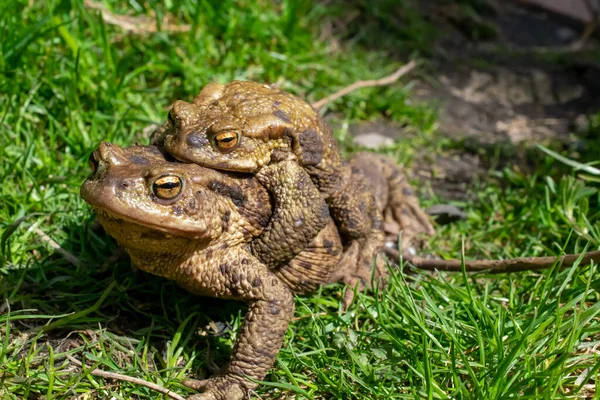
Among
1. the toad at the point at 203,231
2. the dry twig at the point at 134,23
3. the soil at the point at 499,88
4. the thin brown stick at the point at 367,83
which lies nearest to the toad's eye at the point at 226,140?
the toad at the point at 203,231

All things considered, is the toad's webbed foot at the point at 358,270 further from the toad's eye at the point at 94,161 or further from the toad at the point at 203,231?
the toad's eye at the point at 94,161

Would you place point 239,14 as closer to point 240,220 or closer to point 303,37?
point 303,37

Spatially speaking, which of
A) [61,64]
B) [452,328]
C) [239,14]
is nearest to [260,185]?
[452,328]

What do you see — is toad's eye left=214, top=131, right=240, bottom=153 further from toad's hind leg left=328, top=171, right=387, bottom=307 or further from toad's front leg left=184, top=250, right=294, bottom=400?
toad's hind leg left=328, top=171, right=387, bottom=307

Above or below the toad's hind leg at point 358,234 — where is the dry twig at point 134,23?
above

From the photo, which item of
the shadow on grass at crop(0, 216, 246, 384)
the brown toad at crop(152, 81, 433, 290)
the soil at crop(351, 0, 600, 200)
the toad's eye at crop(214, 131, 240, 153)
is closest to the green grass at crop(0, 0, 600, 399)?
the shadow on grass at crop(0, 216, 246, 384)

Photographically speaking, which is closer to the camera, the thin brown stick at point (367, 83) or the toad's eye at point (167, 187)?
the toad's eye at point (167, 187)
